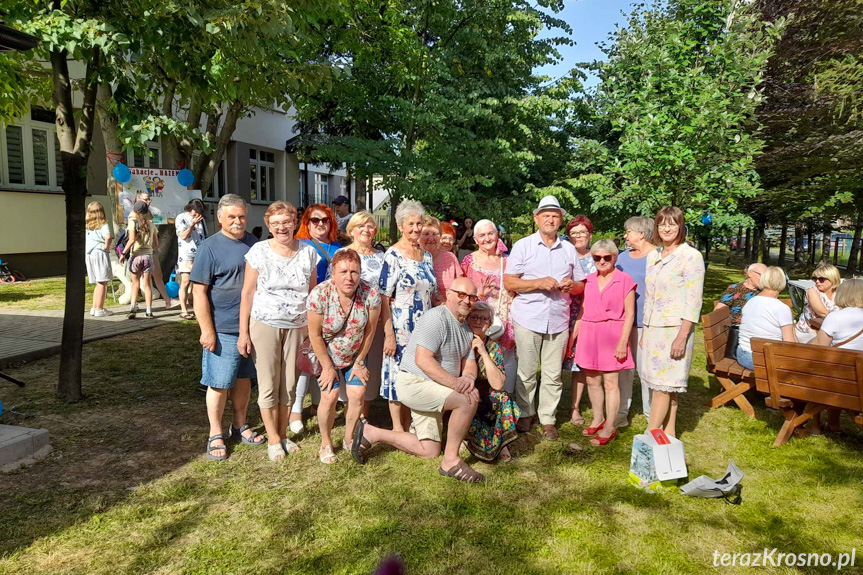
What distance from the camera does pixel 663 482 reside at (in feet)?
13.2

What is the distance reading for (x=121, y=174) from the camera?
379 inches

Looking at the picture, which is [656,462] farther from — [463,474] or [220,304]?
[220,304]

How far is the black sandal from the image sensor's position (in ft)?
13.9

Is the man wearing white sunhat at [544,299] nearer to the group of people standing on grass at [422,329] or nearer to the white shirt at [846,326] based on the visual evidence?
the group of people standing on grass at [422,329]

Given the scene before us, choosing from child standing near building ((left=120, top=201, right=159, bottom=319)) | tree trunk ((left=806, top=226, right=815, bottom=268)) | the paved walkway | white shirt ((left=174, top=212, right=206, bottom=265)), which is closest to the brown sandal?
the paved walkway

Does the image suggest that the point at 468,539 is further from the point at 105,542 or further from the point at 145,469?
the point at 145,469

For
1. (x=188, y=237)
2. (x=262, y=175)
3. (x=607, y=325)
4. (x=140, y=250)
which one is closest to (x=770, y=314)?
(x=607, y=325)

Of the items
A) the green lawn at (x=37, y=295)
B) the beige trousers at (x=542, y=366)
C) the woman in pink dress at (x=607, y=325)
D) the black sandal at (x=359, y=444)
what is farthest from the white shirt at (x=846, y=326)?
the green lawn at (x=37, y=295)

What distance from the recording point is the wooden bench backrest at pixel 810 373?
14.5ft

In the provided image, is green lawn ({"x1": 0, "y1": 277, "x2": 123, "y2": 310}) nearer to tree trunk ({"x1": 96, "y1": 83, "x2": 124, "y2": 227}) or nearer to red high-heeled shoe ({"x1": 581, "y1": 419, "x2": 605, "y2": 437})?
tree trunk ({"x1": 96, "y1": 83, "x2": 124, "y2": 227})

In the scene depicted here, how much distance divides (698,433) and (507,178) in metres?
9.45

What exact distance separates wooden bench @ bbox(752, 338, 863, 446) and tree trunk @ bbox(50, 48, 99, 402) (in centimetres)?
598

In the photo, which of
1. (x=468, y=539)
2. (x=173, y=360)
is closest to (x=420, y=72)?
(x=173, y=360)

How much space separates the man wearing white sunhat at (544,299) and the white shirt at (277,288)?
5.72ft
